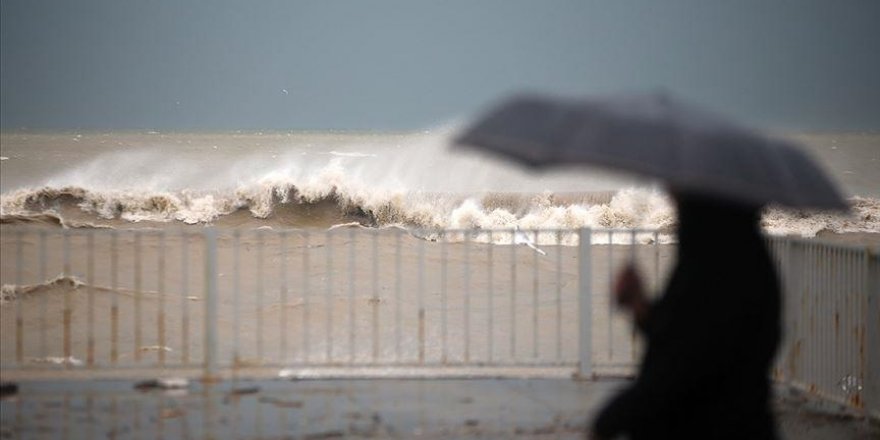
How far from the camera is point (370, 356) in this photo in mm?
10766

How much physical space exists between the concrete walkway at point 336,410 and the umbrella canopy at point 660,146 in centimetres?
374

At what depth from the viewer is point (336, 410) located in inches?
339

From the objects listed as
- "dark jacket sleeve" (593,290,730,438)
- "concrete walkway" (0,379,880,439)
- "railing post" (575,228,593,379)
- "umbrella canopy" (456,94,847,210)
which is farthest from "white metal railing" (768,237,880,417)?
"dark jacket sleeve" (593,290,730,438)

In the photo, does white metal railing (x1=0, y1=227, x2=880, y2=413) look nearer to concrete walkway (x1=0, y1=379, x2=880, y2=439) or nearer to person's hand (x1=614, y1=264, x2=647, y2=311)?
concrete walkway (x1=0, y1=379, x2=880, y2=439)

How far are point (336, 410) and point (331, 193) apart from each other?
754 inches

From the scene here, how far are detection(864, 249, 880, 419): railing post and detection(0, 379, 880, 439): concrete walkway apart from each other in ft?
0.90

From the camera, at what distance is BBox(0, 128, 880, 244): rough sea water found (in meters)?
27.5

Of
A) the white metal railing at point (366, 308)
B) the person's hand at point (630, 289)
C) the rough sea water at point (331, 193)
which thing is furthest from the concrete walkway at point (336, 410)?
the rough sea water at point (331, 193)

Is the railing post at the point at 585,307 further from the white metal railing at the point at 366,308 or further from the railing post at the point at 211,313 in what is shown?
the railing post at the point at 211,313

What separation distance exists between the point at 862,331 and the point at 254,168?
40426 mm

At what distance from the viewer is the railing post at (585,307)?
A: 9.65 m

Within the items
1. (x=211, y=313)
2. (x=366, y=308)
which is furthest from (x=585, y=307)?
(x=366, y=308)

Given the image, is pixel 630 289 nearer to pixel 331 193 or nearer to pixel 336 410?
pixel 336 410

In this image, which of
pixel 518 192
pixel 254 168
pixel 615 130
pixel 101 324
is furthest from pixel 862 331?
pixel 254 168
